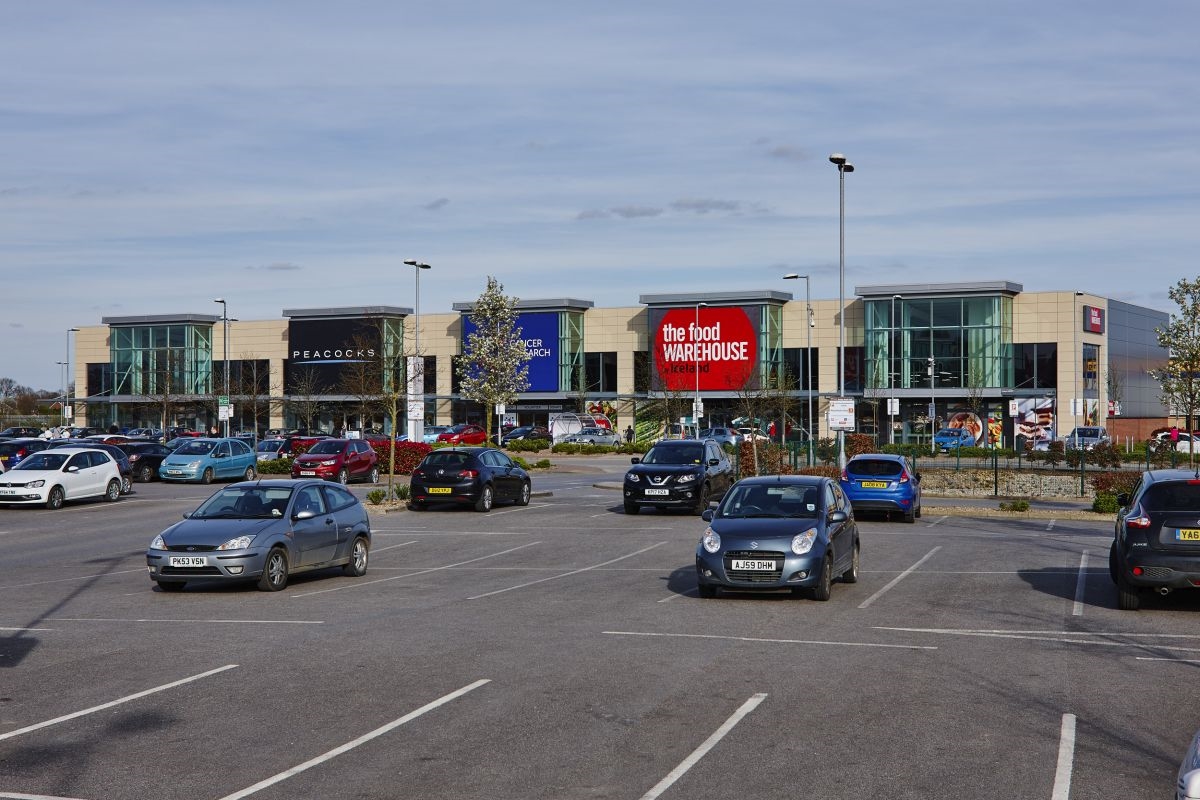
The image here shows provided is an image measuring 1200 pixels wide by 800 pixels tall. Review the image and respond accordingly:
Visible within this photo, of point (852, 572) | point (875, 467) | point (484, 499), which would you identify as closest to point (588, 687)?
point (852, 572)

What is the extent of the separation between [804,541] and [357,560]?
23.3 ft

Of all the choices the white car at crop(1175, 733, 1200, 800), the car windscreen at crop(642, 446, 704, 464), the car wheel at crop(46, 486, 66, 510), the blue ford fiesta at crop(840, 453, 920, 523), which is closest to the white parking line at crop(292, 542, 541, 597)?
the car windscreen at crop(642, 446, 704, 464)

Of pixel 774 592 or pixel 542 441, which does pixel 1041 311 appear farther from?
pixel 774 592

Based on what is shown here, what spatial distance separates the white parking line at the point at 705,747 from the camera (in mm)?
7555

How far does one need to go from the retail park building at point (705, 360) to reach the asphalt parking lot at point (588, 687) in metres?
47.3

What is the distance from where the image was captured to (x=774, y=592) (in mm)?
16750

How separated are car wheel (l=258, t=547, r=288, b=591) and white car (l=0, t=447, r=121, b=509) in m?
17.7

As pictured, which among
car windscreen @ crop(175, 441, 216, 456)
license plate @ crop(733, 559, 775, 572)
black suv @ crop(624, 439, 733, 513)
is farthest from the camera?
car windscreen @ crop(175, 441, 216, 456)

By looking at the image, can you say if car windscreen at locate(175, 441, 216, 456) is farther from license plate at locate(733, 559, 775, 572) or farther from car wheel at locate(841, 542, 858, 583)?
license plate at locate(733, 559, 775, 572)

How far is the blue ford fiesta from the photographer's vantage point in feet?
94.0

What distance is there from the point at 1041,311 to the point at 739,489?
65.2m

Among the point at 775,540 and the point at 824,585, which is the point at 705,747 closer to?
the point at 775,540

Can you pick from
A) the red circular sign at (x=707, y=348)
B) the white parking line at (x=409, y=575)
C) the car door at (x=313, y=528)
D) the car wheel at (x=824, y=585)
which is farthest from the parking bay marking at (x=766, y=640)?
the red circular sign at (x=707, y=348)

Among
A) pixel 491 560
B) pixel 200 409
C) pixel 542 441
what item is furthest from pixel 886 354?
pixel 491 560
